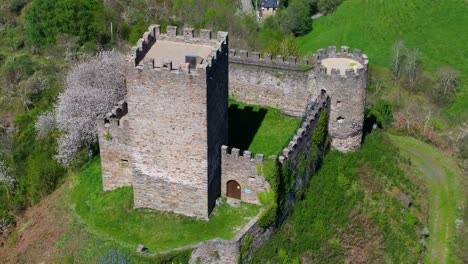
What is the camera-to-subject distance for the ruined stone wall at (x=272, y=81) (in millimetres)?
40812

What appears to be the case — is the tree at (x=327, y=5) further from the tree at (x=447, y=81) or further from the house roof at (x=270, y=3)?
the tree at (x=447, y=81)

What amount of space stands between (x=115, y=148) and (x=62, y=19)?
2764cm

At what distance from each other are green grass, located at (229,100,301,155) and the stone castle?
8.28 feet

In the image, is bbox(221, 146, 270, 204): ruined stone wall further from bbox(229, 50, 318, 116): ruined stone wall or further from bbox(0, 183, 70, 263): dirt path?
bbox(229, 50, 318, 116): ruined stone wall

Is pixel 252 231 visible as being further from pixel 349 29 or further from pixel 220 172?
pixel 349 29

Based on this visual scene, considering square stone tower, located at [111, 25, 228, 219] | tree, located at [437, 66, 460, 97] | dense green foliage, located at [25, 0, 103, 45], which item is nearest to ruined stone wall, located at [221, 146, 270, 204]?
square stone tower, located at [111, 25, 228, 219]

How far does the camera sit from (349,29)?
70.5 m

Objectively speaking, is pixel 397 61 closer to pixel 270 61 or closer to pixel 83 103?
pixel 270 61

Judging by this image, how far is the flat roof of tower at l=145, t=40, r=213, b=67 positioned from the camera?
99.8 ft

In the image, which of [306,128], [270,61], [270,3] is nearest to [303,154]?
[306,128]

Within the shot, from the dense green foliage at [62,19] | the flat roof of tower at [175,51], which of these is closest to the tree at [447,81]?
the dense green foliage at [62,19]

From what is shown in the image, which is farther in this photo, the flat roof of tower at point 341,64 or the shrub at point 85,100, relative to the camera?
the shrub at point 85,100

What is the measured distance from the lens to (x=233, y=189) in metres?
32.6

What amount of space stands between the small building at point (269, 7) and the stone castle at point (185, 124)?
40.4m
